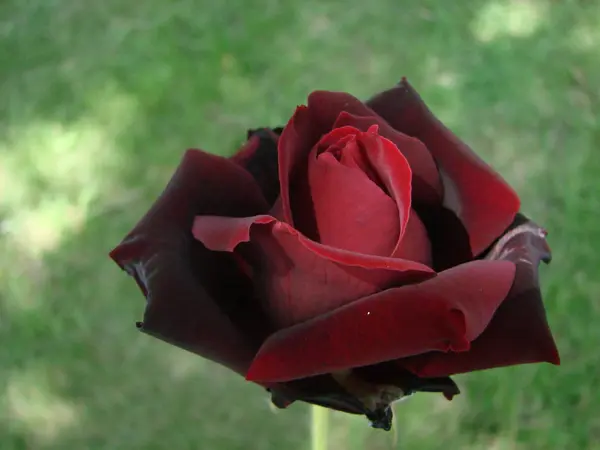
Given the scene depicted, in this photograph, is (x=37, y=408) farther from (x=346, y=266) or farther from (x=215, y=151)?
(x=346, y=266)

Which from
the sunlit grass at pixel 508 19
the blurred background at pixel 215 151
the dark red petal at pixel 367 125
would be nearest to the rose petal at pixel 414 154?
the dark red petal at pixel 367 125

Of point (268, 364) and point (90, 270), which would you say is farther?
point (90, 270)

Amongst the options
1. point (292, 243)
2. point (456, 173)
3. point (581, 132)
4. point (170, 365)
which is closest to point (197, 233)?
point (292, 243)

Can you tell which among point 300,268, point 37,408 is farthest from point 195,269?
point 37,408

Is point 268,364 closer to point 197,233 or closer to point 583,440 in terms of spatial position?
point 197,233

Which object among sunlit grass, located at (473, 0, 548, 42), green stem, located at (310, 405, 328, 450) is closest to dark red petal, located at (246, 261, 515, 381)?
green stem, located at (310, 405, 328, 450)

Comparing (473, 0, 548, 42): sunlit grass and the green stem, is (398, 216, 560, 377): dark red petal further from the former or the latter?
(473, 0, 548, 42): sunlit grass

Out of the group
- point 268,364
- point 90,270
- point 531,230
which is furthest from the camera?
point 90,270
